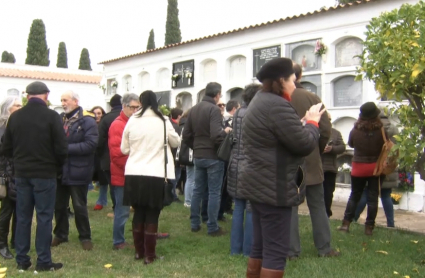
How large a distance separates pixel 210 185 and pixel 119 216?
124cm

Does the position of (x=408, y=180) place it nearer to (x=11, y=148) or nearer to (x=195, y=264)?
(x=195, y=264)

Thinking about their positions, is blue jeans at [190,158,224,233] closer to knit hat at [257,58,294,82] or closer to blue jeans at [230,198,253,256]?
→ blue jeans at [230,198,253,256]

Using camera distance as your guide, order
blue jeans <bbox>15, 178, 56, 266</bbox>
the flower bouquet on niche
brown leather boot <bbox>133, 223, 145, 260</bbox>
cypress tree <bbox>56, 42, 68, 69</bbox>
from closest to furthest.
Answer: blue jeans <bbox>15, 178, 56, 266</bbox>, brown leather boot <bbox>133, 223, 145, 260</bbox>, the flower bouquet on niche, cypress tree <bbox>56, 42, 68, 69</bbox>

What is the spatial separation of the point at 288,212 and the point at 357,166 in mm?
3230

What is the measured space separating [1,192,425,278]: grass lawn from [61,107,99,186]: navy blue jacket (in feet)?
2.66

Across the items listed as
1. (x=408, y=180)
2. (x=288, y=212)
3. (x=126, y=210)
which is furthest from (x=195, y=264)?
(x=408, y=180)

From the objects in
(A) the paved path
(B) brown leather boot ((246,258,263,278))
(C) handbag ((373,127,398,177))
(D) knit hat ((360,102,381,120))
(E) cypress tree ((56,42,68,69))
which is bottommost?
(A) the paved path

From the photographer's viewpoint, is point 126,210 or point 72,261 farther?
point 126,210

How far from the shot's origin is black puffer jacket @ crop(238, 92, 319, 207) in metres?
3.42

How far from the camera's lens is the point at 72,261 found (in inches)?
205

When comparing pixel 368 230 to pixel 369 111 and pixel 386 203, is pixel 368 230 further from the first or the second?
pixel 369 111

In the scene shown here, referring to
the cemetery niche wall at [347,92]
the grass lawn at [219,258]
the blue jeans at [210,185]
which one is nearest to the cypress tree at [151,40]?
the cemetery niche wall at [347,92]

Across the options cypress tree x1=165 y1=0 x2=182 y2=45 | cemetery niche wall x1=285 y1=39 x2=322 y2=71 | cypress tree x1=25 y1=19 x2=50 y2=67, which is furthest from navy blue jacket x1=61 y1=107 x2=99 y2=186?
cypress tree x1=25 y1=19 x2=50 y2=67

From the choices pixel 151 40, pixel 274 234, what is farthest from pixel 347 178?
pixel 151 40
